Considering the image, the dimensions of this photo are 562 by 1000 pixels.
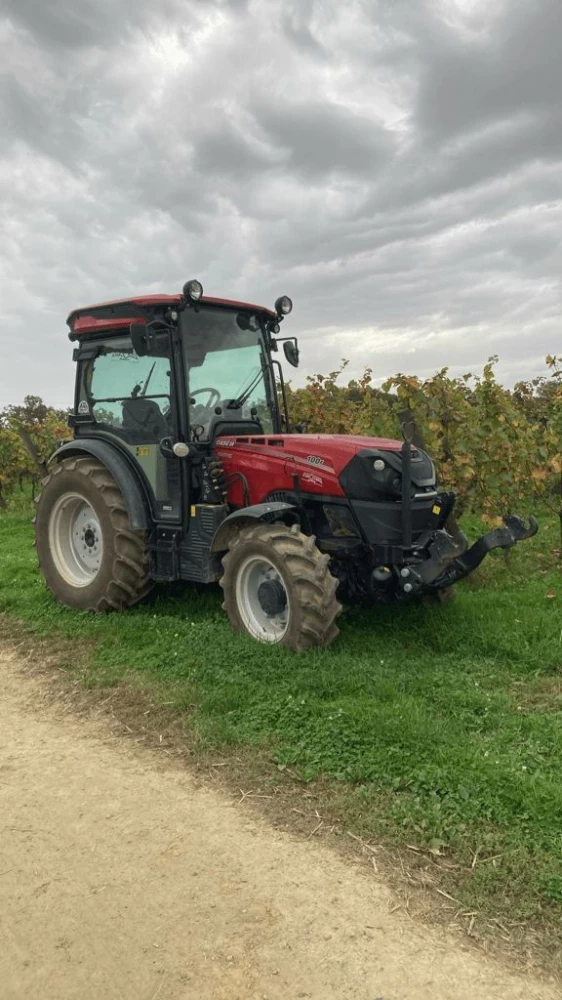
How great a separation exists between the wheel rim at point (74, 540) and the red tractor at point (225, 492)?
13 mm

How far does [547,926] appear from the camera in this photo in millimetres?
2598

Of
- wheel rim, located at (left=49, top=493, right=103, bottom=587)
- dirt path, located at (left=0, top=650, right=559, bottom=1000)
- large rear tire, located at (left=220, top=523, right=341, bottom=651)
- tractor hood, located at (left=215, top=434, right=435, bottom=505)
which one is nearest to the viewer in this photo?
dirt path, located at (left=0, top=650, right=559, bottom=1000)

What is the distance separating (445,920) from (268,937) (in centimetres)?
64

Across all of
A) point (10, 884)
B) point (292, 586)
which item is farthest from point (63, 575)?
point (10, 884)

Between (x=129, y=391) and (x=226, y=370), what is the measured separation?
0.86m

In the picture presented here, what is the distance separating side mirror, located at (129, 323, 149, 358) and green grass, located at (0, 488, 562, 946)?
2.15 meters

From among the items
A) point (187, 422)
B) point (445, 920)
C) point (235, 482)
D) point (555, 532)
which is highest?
point (187, 422)

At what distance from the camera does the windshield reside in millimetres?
5891

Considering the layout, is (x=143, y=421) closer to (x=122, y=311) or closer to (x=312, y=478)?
(x=122, y=311)

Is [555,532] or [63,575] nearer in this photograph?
[63,575]

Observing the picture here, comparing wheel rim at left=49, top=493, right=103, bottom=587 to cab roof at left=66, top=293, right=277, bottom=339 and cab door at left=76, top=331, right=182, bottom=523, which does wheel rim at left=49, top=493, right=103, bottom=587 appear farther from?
cab roof at left=66, top=293, right=277, bottom=339

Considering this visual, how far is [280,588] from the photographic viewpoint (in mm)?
5152

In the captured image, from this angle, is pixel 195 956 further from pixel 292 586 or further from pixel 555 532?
pixel 555 532

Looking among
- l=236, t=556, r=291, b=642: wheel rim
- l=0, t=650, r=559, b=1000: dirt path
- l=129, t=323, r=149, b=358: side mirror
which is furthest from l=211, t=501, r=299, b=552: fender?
l=0, t=650, r=559, b=1000: dirt path
